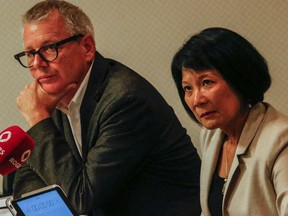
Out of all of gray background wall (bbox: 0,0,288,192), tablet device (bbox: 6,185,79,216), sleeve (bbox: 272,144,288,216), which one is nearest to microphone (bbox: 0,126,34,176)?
tablet device (bbox: 6,185,79,216)

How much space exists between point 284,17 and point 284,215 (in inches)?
51.0

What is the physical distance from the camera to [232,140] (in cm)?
119

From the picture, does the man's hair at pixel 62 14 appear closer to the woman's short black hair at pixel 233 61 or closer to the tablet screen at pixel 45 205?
the woman's short black hair at pixel 233 61

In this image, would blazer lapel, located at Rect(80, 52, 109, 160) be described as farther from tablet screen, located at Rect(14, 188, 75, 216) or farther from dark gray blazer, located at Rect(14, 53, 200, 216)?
tablet screen, located at Rect(14, 188, 75, 216)

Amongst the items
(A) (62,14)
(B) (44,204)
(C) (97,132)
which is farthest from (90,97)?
(B) (44,204)

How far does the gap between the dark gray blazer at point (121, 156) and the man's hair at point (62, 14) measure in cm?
10

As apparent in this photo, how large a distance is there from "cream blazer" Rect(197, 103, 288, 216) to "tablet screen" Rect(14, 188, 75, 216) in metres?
0.35

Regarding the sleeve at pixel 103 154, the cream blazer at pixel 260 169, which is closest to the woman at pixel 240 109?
the cream blazer at pixel 260 169

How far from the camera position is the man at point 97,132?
48.8 inches

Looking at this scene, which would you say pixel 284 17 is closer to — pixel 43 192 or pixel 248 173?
pixel 248 173

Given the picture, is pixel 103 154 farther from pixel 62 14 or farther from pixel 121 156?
pixel 62 14

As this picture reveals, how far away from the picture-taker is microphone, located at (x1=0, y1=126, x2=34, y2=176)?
1.11 meters

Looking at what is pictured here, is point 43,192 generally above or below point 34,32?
below

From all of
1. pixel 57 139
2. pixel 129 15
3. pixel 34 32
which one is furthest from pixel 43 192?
pixel 129 15
